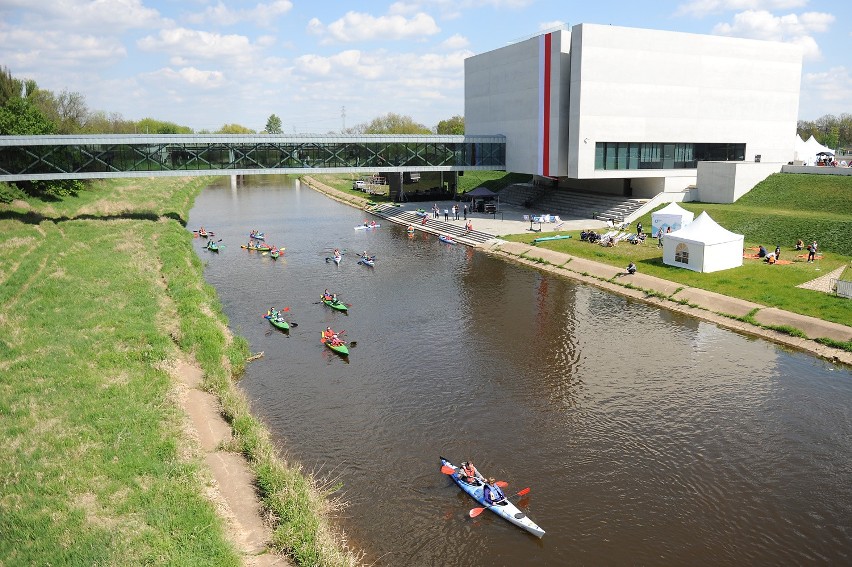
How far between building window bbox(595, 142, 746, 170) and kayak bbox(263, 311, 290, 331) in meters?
37.1

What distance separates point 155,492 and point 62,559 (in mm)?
2960

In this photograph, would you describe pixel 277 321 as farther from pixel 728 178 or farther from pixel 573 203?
pixel 728 178

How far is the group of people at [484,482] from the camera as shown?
16859 mm

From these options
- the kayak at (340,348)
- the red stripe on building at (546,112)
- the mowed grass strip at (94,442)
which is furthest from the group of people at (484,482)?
the red stripe on building at (546,112)

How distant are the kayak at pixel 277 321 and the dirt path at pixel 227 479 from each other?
25.7ft

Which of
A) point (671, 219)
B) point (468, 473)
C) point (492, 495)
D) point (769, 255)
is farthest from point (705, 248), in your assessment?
point (492, 495)

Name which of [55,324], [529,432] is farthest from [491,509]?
[55,324]

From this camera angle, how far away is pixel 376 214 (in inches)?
2975

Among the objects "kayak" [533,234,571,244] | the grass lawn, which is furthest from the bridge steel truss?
"kayak" [533,234,571,244]

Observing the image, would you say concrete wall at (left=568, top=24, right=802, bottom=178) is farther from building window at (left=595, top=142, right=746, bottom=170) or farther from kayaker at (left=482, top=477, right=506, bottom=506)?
kayaker at (left=482, top=477, right=506, bottom=506)

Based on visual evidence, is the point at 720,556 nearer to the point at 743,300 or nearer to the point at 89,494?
the point at 89,494

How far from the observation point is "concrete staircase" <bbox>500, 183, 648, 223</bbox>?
57.6 meters

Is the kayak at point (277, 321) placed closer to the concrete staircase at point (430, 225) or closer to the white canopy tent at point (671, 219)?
the concrete staircase at point (430, 225)

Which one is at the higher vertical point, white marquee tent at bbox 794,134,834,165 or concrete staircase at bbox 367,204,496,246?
white marquee tent at bbox 794,134,834,165
